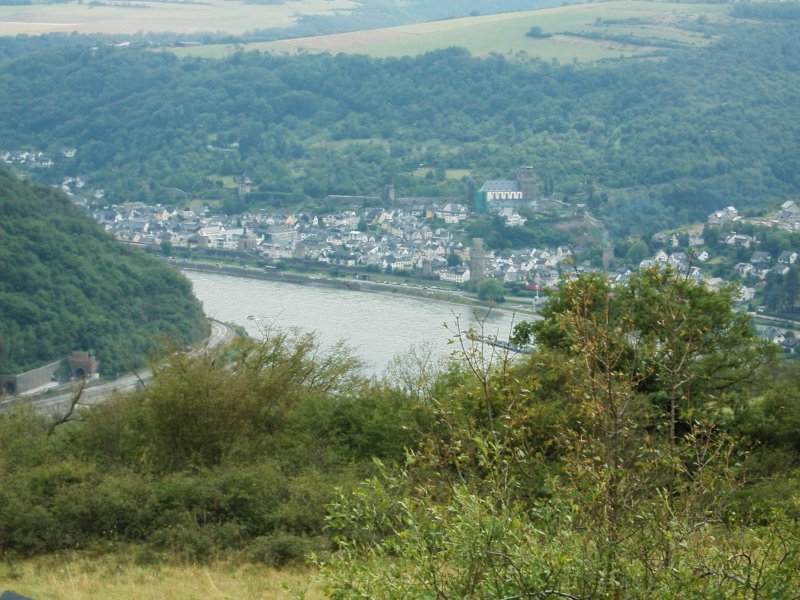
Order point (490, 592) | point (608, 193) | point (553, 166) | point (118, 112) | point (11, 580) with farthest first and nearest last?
point (118, 112) → point (553, 166) → point (608, 193) → point (11, 580) → point (490, 592)

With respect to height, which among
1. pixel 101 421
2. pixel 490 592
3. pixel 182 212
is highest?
pixel 490 592

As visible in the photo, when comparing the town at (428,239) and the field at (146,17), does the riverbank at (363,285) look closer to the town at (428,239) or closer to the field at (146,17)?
the town at (428,239)

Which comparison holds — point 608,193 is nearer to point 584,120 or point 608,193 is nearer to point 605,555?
point 584,120

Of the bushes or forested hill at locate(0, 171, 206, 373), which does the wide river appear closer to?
forested hill at locate(0, 171, 206, 373)

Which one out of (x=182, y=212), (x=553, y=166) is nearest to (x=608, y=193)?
(x=553, y=166)

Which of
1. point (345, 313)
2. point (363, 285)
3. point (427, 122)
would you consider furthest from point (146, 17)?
point (345, 313)

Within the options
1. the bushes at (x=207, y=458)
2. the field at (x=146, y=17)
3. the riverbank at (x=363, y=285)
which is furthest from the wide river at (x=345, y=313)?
the field at (x=146, y=17)

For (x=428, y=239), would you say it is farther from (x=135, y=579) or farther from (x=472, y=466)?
(x=472, y=466)

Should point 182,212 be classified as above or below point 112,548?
below

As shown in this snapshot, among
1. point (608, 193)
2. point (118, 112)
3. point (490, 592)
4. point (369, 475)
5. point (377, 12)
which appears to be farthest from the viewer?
point (377, 12)
